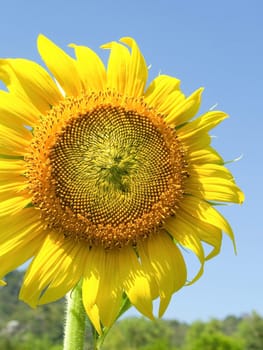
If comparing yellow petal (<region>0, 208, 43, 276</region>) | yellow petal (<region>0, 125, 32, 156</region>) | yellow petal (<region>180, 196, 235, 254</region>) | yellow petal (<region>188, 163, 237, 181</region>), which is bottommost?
yellow petal (<region>0, 208, 43, 276</region>)

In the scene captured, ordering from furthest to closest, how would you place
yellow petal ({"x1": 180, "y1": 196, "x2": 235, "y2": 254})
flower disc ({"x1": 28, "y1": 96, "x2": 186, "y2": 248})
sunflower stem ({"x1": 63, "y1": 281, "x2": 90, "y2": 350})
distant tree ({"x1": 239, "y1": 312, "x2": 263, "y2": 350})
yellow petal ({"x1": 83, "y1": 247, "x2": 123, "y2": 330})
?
distant tree ({"x1": 239, "y1": 312, "x2": 263, "y2": 350}) < yellow petal ({"x1": 180, "y1": 196, "x2": 235, "y2": 254}) < flower disc ({"x1": 28, "y1": 96, "x2": 186, "y2": 248}) < yellow petal ({"x1": 83, "y1": 247, "x2": 123, "y2": 330}) < sunflower stem ({"x1": 63, "y1": 281, "x2": 90, "y2": 350})

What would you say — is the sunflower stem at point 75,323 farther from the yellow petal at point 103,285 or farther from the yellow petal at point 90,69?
the yellow petal at point 90,69

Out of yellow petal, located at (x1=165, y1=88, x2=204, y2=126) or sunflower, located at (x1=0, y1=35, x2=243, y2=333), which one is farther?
yellow petal, located at (x1=165, y1=88, x2=204, y2=126)

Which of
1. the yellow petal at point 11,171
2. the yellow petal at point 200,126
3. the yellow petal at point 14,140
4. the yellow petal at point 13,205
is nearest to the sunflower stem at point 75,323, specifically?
the yellow petal at point 13,205

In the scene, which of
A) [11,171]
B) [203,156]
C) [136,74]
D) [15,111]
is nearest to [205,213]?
[203,156]

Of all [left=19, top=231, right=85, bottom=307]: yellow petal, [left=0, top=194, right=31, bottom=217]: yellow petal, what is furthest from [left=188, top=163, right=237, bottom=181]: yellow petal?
[left=0, top=194, right=31, bottom=217]: yellow petal

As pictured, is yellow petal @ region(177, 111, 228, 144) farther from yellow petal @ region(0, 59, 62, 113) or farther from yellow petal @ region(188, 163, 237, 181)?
yellow petal @ region(0, 59, 62, 113)

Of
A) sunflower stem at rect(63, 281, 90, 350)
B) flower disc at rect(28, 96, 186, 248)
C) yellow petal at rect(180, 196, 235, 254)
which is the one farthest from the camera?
yellow petal at rect(180, 196, 235, 254)
